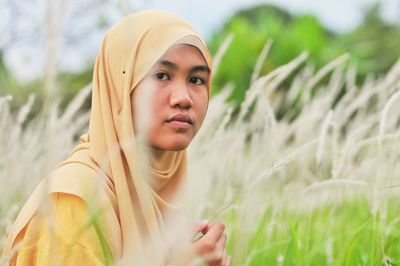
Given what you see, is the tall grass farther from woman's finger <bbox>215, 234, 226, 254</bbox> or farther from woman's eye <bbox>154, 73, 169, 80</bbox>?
woman's eye <bbox>154, 73, 169, 80</bbox>

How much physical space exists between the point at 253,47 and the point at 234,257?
24.5 feet

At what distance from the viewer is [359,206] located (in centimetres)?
236

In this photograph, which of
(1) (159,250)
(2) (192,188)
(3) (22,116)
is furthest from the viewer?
(3) (22,116)

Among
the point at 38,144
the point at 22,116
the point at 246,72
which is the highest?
the point at 22,116

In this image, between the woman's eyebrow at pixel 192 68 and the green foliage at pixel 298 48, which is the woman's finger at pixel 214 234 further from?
the green foliage at pixel 298 48

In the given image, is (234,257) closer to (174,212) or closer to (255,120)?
(174,212)

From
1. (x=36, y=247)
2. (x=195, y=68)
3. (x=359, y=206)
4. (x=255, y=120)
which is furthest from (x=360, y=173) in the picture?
(x=36, y=247)

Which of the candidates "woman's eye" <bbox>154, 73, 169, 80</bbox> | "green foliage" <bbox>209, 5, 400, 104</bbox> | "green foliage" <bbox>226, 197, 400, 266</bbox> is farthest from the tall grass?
"green foliage" <bbox>209, 5, 400, 104</bbox>

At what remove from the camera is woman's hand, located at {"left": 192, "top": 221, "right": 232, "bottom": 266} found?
144 centimetres

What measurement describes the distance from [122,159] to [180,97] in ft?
0.59

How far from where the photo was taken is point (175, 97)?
57.9 inches

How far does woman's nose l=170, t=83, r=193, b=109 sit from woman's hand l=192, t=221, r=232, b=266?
0.77 ft

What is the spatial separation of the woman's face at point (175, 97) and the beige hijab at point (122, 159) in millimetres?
Answer: 20

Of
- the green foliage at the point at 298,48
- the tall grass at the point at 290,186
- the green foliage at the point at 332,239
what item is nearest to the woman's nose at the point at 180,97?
the tall grass at the point at 290,186
